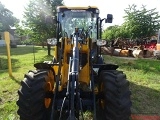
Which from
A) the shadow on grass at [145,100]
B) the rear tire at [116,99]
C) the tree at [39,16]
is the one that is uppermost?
the tree at [39,16]

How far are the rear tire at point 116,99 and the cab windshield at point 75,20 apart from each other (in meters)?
2.76

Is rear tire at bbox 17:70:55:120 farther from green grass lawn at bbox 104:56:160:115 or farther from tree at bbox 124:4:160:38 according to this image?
tree at bbox 124:4:160:38

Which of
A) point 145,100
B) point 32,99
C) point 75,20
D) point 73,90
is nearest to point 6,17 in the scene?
point 75,20

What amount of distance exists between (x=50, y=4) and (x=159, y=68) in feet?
37.4

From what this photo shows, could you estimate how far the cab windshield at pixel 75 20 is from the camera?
726 cm

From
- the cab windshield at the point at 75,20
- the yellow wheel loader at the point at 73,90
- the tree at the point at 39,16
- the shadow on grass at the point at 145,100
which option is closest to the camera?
the yellow wheel loader at the point at 73,90

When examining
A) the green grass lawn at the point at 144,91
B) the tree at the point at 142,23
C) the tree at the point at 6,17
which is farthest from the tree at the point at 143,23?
the tree at the point at 6,17

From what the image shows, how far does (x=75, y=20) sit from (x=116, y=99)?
3.32m

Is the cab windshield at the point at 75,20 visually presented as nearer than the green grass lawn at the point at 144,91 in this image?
No

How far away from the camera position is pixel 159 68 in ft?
42.5

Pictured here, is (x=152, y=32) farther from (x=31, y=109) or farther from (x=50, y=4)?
(x=31, y=109)

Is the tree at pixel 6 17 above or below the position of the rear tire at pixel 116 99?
above

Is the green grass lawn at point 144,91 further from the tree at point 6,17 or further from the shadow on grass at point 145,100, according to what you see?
the tree at point 6,17

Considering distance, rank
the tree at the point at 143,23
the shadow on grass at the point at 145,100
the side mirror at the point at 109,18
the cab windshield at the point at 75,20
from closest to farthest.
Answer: the shadow on grass at the point at 145,100 → the cab windshield at the point at 75,20 → the side mirror at the point at 109,18 → the tree at the point at 143,23
